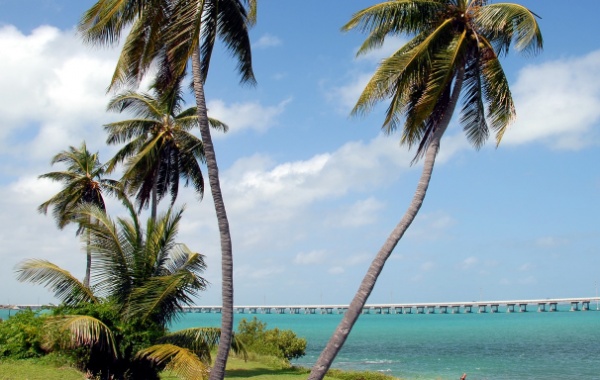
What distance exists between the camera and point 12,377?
14.5 metres

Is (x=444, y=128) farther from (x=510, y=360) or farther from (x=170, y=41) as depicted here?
(x=510, y=360)

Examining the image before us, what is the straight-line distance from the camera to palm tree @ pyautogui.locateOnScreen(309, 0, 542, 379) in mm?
13352

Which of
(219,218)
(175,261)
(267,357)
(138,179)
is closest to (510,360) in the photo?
(267,357)

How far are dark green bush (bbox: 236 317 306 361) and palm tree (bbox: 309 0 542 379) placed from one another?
2441cm

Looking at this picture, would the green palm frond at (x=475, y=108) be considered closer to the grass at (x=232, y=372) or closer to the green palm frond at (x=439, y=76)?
the green palm frond at (x=439, y=76)

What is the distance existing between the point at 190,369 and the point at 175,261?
4.24 m

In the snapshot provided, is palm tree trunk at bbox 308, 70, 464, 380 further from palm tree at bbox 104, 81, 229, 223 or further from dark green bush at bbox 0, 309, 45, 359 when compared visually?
palm tree at bbox 104, 81, 229, 223

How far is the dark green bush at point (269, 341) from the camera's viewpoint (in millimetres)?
36781

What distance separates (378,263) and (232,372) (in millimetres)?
18062

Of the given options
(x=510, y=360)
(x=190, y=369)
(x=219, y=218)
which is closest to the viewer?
(x=219, y=218)

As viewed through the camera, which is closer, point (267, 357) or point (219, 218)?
point (219, 218)

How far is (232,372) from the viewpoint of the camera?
28719 millimetres

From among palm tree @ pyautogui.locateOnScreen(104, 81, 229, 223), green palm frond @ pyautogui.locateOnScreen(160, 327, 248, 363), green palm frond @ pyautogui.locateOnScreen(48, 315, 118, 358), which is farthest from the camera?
palm tree @ pyautogui.locateOnScreen(104, 81, 229, 223)

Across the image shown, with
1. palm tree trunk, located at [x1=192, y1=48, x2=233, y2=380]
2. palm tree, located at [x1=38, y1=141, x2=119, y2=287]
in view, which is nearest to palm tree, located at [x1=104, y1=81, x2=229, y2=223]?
palm tree, located at [x1=38, y1=141, x2=119, y2=287]
